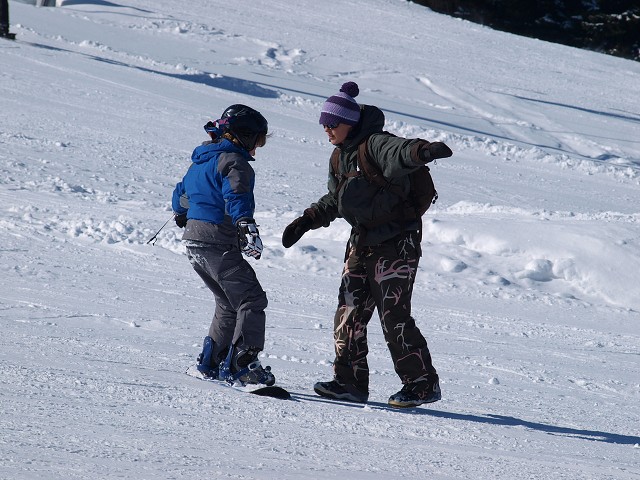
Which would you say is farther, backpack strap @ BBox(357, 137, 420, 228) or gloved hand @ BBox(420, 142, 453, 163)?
backpack strap @ BBox(357, 137, 420, 228)

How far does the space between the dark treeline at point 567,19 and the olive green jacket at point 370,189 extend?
34063 mm

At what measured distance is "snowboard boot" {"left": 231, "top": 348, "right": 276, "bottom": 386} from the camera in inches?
181

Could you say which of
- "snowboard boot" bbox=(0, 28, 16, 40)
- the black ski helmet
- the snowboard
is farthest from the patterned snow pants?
"snowboard boot" bbox=(0, 28, 16, 40)

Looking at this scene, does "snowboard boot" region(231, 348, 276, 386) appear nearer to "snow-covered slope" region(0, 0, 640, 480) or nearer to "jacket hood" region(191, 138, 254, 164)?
"snow-covered slope" region(0, 0, 640, 480)

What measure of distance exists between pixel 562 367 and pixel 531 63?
21344 mm

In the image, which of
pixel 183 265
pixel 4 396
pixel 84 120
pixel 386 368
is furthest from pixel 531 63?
pixel 4 396

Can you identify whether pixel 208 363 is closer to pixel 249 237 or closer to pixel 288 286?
pixel 249 237

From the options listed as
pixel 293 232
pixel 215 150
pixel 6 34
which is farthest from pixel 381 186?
pixel 6 34

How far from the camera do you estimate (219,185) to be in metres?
4.48

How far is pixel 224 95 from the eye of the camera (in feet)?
57.2

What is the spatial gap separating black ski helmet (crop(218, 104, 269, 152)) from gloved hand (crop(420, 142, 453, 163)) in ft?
2.71

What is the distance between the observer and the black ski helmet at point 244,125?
4.52 metres

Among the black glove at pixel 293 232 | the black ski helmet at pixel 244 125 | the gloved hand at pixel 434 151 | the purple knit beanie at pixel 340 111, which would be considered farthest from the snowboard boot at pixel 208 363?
the gloved hand at pixel 434 151

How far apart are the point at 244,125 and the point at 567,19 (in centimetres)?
3742
